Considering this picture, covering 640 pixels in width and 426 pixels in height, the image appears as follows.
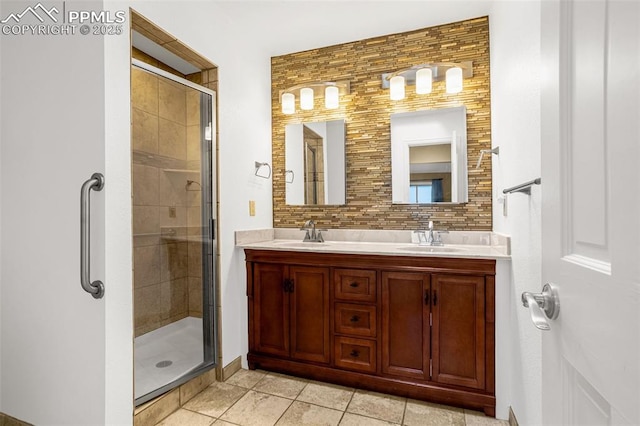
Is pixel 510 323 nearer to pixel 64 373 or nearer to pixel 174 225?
pixel 174 225

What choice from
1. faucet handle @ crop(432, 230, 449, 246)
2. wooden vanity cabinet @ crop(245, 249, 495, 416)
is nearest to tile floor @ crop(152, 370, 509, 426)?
wooden vanity cabinet @ crop(245, 249, 495, 416)

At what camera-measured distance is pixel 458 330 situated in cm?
183

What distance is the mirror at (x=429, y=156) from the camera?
2326mm

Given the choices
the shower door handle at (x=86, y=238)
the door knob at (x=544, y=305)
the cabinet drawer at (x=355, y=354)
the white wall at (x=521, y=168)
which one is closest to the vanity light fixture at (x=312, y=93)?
the white wall at (x=521, y=168)

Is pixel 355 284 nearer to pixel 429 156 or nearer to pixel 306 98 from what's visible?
pixel 429 156

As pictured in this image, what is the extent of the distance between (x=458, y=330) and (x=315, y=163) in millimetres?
1668

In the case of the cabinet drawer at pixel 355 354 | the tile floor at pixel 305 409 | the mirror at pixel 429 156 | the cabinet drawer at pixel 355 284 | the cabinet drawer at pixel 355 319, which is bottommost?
the tile floor at pixel 305 409

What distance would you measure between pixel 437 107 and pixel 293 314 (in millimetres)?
1876

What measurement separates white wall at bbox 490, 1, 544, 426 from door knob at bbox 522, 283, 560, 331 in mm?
654

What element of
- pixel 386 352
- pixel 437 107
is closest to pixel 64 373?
pixel 386 352

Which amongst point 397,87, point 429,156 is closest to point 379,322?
point 429,156

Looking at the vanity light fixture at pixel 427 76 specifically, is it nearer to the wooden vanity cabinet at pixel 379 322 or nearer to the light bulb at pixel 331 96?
the light bulb at pixel 331 96

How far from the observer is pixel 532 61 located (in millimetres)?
1252

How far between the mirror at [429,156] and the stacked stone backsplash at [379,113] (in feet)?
0.19
